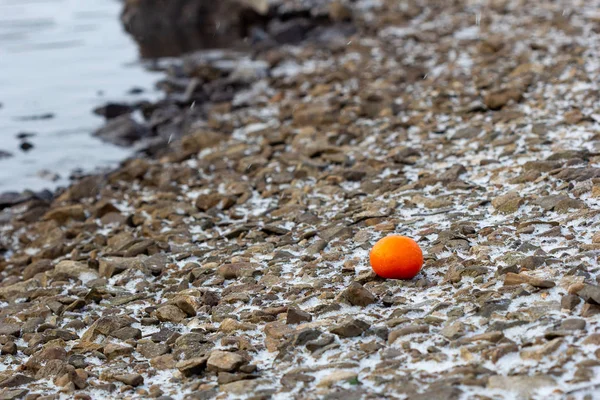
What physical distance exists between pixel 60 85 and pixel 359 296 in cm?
941

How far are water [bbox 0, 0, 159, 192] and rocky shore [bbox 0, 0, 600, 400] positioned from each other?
638 mm

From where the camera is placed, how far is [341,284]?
415 cm

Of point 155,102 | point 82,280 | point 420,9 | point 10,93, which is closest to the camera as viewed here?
point 82,280

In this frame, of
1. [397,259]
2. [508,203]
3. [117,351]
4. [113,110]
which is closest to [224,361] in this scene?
[117,351]

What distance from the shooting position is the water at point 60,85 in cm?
870

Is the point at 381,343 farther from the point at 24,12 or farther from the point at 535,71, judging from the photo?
the point at 24,12

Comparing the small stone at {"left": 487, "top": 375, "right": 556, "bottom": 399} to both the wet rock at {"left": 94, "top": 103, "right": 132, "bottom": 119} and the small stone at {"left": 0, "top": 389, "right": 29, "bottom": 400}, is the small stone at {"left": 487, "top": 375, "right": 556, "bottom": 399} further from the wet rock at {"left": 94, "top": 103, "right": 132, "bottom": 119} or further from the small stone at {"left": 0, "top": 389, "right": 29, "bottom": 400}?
the wet rock at {"left": 94, "top": 103, "right": 132, "bottom": 119}

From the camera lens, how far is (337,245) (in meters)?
4.69

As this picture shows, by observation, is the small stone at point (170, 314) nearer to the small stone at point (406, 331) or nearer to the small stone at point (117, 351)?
the small stone at point (117, 351)

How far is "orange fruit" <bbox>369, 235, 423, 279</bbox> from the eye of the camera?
3.96 m

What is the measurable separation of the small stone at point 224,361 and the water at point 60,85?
5188 mm

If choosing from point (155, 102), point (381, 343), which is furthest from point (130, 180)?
point (381, 343)

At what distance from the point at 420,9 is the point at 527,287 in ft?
33.6

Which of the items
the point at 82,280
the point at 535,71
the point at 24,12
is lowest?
the point at 82,280
